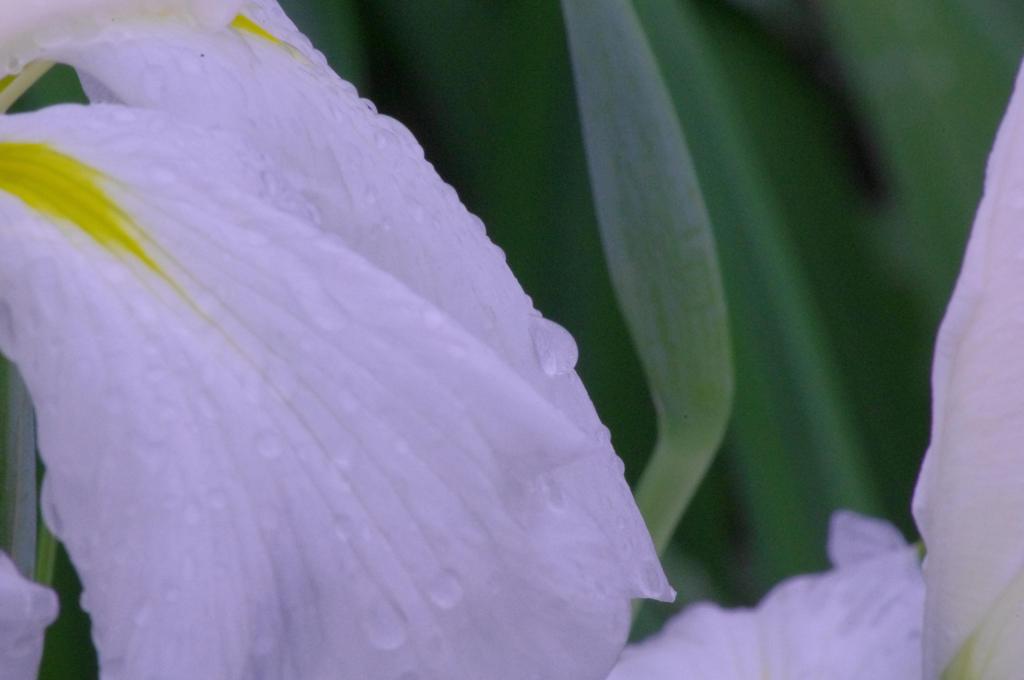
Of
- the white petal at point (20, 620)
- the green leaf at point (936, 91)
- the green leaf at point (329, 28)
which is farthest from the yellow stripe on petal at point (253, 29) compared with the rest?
the green leaf at point (936, 91)

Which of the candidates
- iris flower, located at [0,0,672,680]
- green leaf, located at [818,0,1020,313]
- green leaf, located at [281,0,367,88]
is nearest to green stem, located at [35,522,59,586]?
iris flower, located at [0,0,672,680]

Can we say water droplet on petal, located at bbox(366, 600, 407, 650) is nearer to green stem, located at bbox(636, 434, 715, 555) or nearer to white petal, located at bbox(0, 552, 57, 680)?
white petal, located at bbox(0, 552, 57, 680)

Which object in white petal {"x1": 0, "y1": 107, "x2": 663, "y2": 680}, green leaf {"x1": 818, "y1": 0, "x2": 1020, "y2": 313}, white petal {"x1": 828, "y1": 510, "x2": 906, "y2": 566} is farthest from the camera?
green leaf {"x1": 818, "y1": 0, "x2": 1020, "y2": 313}

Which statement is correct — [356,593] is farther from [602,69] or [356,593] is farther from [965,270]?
[602,69]

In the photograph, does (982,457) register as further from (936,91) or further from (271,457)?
(936,91)

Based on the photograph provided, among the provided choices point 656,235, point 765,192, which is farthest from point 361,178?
point 765,192

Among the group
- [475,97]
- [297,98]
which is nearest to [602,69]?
[297,98]
